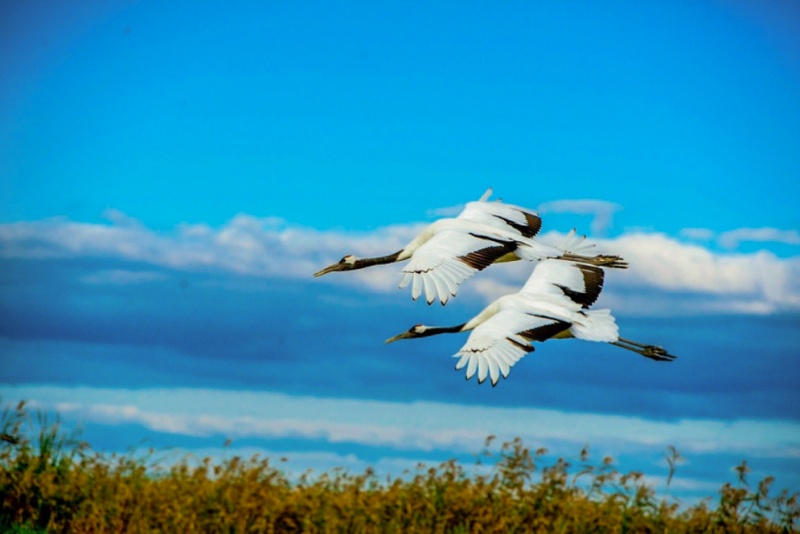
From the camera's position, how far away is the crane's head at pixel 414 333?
1008cm

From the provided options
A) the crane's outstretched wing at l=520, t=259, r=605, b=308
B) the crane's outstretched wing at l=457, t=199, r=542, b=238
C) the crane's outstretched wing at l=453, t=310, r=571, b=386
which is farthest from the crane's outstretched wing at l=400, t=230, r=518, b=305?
the crane's outstretched wing at l=520, t=259, r=605, b=308

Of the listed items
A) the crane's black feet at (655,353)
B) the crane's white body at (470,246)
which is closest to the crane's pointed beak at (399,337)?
the crane's white body at (470,246)

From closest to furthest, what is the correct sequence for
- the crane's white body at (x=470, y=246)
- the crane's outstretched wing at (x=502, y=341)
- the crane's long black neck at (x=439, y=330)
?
the crane's outstretched wing at (x=502, y=341)
the crane's white body at (x=470, y=246)
the crane's long black neck at (x=439, y=330)

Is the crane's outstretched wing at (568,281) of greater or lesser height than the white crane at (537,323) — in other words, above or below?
above

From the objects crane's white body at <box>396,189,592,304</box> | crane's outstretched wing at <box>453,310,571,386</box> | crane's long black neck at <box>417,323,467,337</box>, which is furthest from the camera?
crane's long black neck at <box>417,323,467,337</box>

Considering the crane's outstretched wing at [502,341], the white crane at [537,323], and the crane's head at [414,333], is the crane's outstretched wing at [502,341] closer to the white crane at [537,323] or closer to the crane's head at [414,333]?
the white crane at [537,323]

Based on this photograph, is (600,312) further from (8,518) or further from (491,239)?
(8,518)

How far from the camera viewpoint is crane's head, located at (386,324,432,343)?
1008 centimetres

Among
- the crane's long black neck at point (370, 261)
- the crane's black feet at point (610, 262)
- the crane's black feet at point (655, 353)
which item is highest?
the crane's black feet at point (610, 262)

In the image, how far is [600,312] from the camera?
29.9 feet

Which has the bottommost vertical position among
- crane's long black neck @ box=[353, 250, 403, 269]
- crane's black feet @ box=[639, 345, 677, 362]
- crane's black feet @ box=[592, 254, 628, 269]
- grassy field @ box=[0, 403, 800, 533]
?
grassy field @ box=[0, 403, 800, 533]

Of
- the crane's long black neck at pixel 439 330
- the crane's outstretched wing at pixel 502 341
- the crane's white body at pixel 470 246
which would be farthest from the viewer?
the crane's long black neck at pixel 439 330

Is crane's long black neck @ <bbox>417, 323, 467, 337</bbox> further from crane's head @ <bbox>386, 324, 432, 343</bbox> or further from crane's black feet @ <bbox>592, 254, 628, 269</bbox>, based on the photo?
crane's black feet @ <bbox>592, 254, 628, 269</bbox>

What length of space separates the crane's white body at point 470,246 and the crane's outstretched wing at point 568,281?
0.39m
